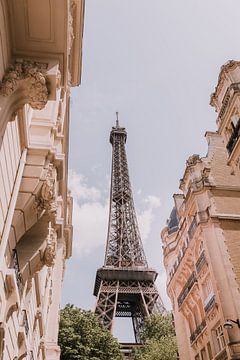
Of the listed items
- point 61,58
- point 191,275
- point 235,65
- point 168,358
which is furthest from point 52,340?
point 168,358

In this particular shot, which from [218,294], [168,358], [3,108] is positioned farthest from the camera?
[168,358]

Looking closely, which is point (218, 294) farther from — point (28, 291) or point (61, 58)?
point (61, 58)

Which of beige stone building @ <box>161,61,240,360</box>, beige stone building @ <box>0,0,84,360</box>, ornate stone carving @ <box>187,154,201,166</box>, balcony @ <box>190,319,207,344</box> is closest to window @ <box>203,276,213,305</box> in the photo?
beige stone building @ <box>161,61,240,360</box>

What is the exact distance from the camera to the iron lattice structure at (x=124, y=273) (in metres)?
67.2

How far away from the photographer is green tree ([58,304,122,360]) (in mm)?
37000

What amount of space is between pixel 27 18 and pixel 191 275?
23210mm

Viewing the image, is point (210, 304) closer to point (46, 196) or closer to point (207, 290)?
point (207, 290)

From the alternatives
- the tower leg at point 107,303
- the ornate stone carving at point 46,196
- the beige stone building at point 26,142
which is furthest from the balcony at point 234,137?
the tower leg at point 107,303

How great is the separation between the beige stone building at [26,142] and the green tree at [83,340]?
93.8 feet

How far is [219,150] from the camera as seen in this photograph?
2973 centimetres

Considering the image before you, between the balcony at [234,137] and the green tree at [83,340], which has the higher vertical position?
the balcony at [234,137]

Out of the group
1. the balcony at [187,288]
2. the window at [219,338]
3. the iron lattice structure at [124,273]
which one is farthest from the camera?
the iron lattice structure at [124,273]

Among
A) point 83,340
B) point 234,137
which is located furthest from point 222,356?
point 83,340

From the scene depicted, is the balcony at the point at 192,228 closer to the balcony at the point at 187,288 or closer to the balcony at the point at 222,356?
the balcony at the point at 187,288
